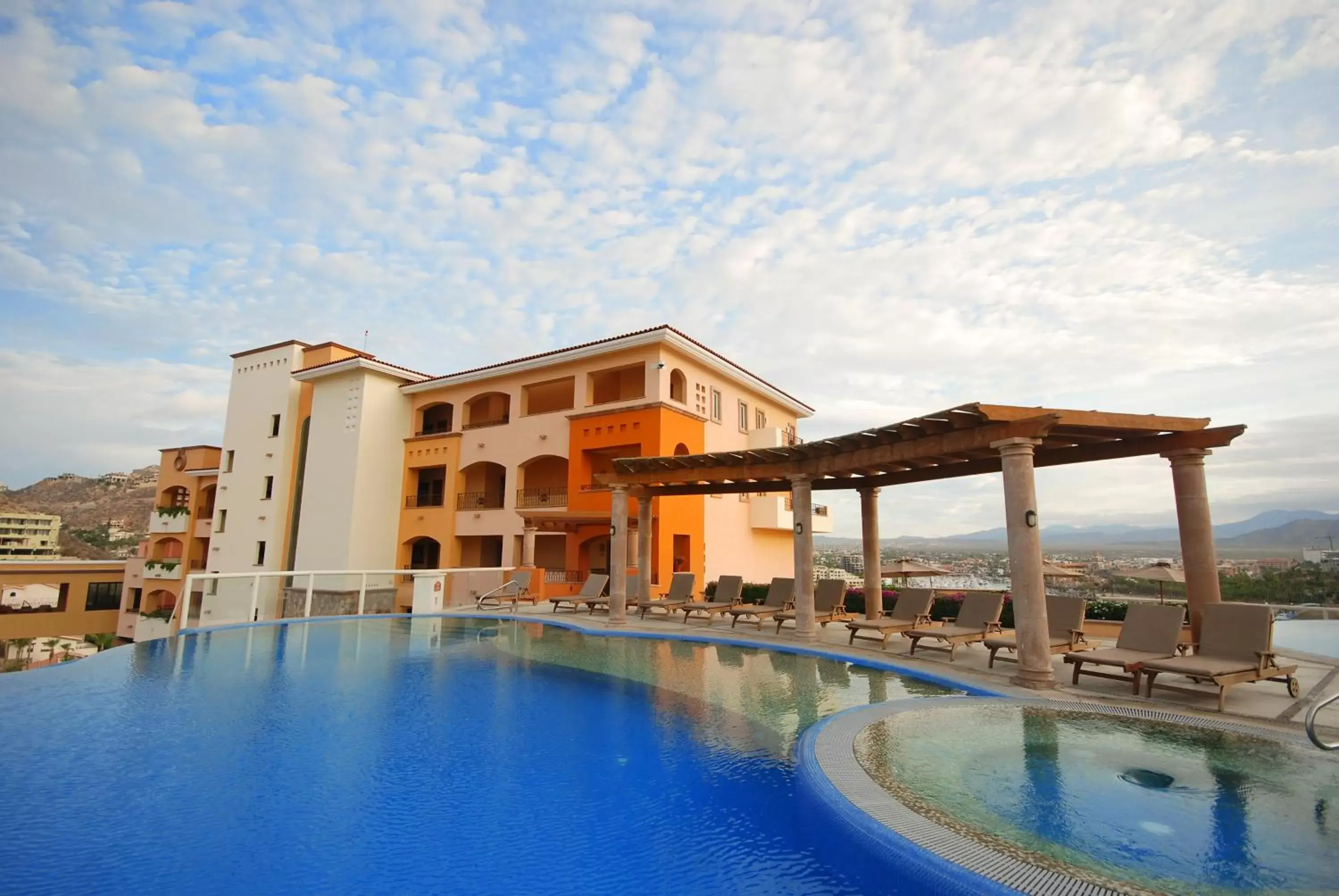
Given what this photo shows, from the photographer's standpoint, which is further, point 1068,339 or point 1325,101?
point 1068,339

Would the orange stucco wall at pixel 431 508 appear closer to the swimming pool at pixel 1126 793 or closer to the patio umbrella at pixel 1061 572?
the patio umbrella at pixel 1061 572

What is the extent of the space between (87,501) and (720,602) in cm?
12374

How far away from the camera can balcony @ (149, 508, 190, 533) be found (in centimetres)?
3803

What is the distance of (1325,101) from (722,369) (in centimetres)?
1755

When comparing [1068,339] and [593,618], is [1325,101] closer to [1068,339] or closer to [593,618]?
[1068,339]

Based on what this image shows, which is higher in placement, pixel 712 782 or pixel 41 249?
pixel 41 249

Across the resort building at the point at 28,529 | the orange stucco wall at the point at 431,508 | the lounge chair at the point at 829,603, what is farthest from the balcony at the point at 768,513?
the resort building at the point at 28,529

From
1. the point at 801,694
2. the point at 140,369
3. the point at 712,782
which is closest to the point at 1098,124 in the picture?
the point at 801,694

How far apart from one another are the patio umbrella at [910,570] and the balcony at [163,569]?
1562 inches

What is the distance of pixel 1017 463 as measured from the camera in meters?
7.88

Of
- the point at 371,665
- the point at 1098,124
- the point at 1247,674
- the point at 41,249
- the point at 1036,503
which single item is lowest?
the point at 371,665

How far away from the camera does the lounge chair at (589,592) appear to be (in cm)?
1742

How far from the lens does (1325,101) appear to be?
8938 millimetres

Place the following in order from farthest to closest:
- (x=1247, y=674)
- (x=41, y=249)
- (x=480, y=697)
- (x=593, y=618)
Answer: (x=41, y=249), (x=593, y=618), (x=480, y=697), (x=1247, y=674)
